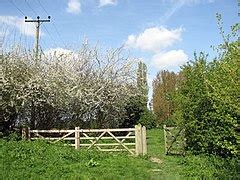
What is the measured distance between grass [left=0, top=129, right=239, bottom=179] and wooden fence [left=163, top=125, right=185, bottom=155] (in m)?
2.01

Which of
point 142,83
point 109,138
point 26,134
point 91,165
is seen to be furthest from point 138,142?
point 142,83

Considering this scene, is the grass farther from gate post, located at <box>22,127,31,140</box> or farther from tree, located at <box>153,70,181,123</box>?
tree, located at <box>153,70,181,123</box>

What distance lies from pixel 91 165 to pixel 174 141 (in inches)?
266

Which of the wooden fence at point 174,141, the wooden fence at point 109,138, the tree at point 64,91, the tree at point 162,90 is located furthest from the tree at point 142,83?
the tree at point 162,90

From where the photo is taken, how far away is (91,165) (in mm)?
14500

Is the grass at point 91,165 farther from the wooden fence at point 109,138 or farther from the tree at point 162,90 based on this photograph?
the tree at point 162,90

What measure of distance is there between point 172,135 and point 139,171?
672cm

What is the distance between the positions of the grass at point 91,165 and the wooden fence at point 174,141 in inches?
79.1

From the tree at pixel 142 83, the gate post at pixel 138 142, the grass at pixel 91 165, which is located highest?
the tree at pixel 142 83

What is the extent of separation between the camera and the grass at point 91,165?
13.0 metres

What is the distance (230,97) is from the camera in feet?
30.0

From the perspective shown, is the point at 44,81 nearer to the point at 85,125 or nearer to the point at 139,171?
the point at 85,125

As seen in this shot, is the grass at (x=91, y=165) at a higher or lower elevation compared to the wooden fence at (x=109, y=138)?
lower

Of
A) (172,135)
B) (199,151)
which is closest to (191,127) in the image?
(199,151)
